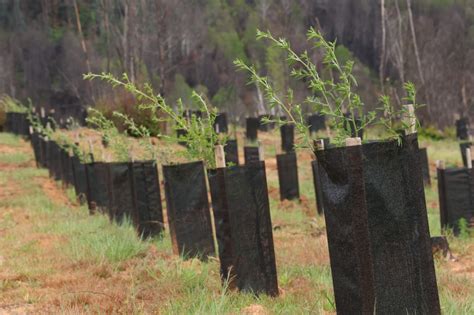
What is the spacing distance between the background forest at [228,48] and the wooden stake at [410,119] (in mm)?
20645

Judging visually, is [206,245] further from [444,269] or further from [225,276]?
[444,269]

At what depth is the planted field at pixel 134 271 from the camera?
3.51 metres

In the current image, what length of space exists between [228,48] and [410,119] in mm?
44999

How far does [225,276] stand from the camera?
13.3 feet

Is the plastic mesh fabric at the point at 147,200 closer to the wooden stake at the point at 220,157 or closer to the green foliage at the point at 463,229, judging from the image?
the wooden stake at the point at 220,157

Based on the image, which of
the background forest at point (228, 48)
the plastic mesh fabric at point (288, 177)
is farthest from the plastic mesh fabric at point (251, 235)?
the background forest at point (228, 48)

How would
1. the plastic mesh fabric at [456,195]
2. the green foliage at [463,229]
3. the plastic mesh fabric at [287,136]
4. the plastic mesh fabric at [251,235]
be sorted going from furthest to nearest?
the plastic mesh fabric at [287,136], the plastic mesh fabric at [456,195], the green foliage at [463,229], the plastic mesh fabric at [251,235]

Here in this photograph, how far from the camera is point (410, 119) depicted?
2.90 metres

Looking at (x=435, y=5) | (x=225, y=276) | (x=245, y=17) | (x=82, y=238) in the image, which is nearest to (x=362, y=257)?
(x=225, y=276)

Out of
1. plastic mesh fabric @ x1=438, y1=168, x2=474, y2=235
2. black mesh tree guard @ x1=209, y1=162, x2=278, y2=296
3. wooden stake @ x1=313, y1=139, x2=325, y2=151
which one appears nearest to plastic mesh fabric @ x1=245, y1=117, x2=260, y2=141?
plastic mesh fabric @ x1=438, y1=168, x2=474, y2=235

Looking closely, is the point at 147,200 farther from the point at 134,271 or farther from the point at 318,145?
the point at 318,145

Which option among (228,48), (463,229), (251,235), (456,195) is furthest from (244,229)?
(228,48)

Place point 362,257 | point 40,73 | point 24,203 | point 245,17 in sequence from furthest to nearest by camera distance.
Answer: point 245,17, point 40,73, point 24,203, point 362,257

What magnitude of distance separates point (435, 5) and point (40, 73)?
2604 cm
